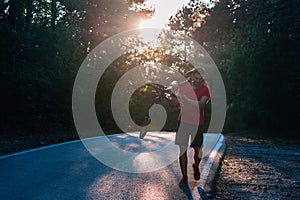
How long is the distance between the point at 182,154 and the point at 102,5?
2447 centimetres

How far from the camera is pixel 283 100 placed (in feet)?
75.5

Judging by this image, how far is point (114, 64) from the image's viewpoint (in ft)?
88.5

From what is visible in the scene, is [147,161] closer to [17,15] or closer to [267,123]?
[17,15]

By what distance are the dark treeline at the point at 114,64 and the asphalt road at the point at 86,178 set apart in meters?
8.86

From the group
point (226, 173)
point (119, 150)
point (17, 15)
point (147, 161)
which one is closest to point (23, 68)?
point (17, 15)

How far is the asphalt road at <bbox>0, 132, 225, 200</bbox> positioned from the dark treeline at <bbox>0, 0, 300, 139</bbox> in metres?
8.86

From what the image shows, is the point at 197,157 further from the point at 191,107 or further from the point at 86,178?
the point at 86,178

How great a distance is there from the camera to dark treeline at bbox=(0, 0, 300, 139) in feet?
58.8

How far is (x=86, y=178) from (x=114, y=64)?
20.7 meters

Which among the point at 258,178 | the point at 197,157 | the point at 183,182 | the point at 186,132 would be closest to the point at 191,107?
the point at 186,132

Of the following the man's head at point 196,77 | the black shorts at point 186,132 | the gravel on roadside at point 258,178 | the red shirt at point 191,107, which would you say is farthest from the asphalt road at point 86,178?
the man's head at point 196,77

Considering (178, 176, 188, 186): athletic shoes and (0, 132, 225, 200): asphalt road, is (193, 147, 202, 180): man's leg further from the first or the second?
(178, 176, 188, 186): athletic shoes

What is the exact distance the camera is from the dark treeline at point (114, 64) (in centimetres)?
1792

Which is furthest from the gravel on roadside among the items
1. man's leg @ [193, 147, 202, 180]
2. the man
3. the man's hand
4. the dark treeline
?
the dark treeline
